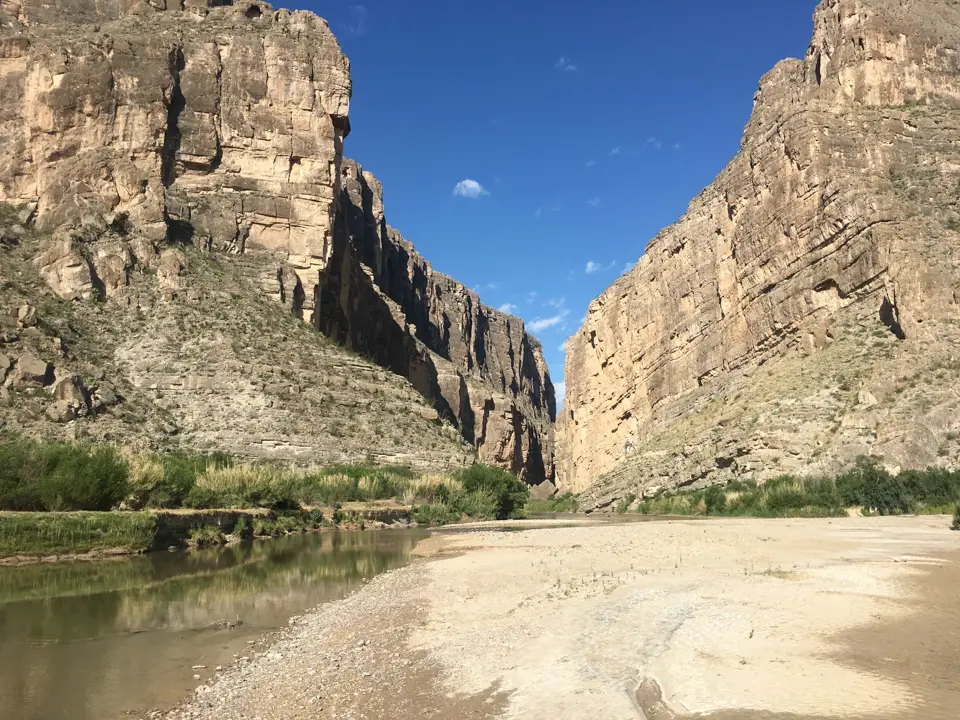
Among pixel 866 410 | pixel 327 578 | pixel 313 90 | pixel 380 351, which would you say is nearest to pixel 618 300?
pixel 380 351

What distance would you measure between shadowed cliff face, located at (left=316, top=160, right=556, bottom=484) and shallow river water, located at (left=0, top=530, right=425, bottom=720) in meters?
36.2

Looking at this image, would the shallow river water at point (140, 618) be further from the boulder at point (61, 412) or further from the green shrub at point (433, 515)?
the boulder at point (61, 412)

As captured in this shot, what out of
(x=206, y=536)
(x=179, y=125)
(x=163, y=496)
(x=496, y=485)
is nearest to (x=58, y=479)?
(x=163, y=496)

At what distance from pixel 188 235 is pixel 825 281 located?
39965 millimetres

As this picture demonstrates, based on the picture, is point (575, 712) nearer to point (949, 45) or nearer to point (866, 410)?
point (866, 410)

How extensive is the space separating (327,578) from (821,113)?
43.5 metres

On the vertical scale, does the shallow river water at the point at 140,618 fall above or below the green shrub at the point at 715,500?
below

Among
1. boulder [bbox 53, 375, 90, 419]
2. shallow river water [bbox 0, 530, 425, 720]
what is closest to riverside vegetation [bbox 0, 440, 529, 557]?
shallow river water [bbox 0, 530, 425, 720]

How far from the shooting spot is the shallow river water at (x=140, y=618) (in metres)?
6.54

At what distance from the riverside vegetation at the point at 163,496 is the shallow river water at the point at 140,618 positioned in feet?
3.21

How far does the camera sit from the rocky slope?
3628 centimetres

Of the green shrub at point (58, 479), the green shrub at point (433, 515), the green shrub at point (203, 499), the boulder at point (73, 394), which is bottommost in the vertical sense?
the green shrub at point (433, 515)

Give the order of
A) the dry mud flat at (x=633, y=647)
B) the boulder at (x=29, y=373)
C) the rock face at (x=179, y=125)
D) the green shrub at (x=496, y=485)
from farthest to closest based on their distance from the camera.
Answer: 1. the rock face at (x=179, y=125)
2. the green shrub at (x=496, y=485)
3. the boulder at (x=29, y=373)
4. the dry mud flat at (x=633, y=647)

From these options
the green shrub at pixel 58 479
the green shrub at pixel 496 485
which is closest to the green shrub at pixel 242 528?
the green shrub at pixel 58 479
